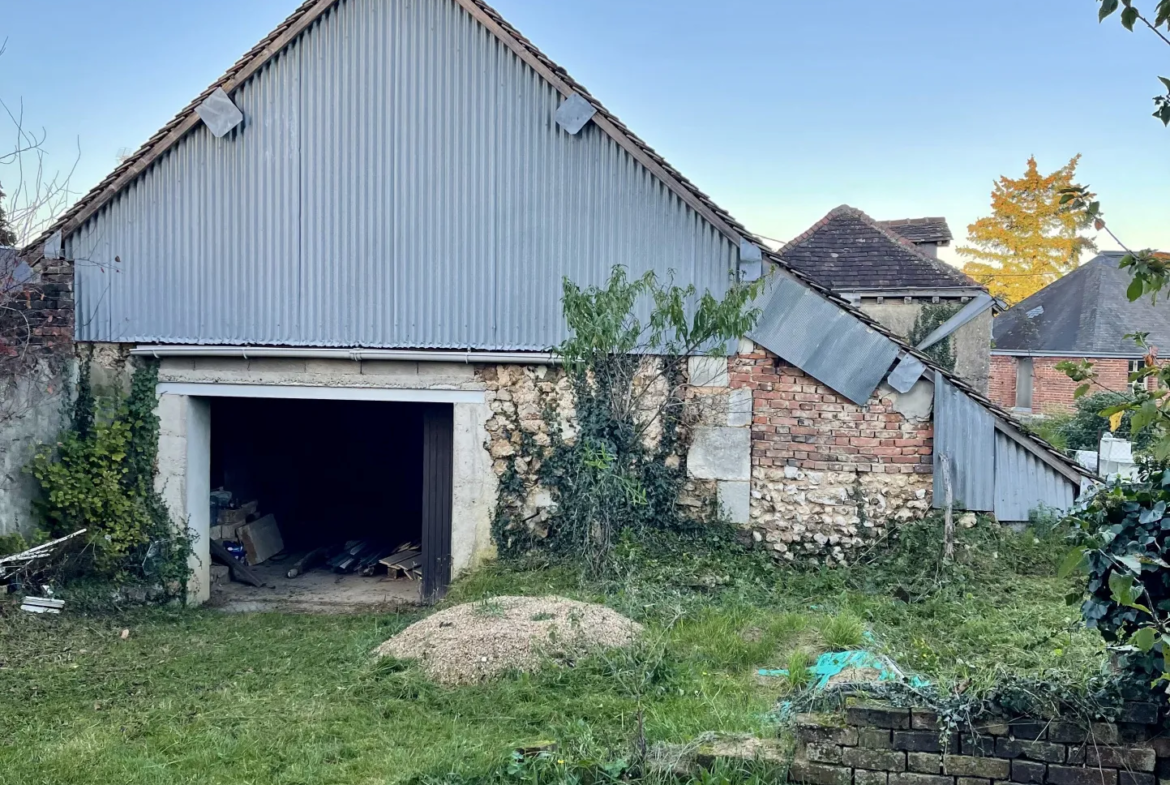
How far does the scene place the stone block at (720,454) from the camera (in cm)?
986

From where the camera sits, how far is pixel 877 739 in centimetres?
458

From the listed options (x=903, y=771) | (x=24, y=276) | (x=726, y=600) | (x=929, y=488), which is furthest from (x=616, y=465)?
(x=24, y=276)

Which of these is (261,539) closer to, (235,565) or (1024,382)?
(235,565)

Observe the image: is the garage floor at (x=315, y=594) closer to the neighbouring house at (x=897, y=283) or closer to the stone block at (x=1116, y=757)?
the stone block at (x=1116, y=757)

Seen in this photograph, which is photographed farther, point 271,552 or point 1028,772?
point 271,552

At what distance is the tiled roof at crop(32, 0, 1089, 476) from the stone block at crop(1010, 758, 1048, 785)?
5661 millimetres

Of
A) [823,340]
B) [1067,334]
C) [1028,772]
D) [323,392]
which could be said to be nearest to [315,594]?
[323,392]

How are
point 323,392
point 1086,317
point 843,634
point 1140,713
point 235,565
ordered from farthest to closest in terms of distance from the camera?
point 1086,317, point 235,565, point 323,392, point 843,634, point 1140,713

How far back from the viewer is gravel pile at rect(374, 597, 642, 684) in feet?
22.5

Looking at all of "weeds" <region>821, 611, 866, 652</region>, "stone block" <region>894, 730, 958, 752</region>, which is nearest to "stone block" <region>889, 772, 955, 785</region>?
"stone block" <region>894, 730, 958, 752</region>

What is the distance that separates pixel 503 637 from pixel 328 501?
401 inches

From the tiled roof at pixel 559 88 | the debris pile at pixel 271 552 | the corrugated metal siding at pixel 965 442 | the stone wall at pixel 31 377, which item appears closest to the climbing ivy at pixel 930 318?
the tiled roof at pixel 559 88

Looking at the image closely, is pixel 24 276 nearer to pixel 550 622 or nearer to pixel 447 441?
pixel 447 441

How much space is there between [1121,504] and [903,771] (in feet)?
5.75
